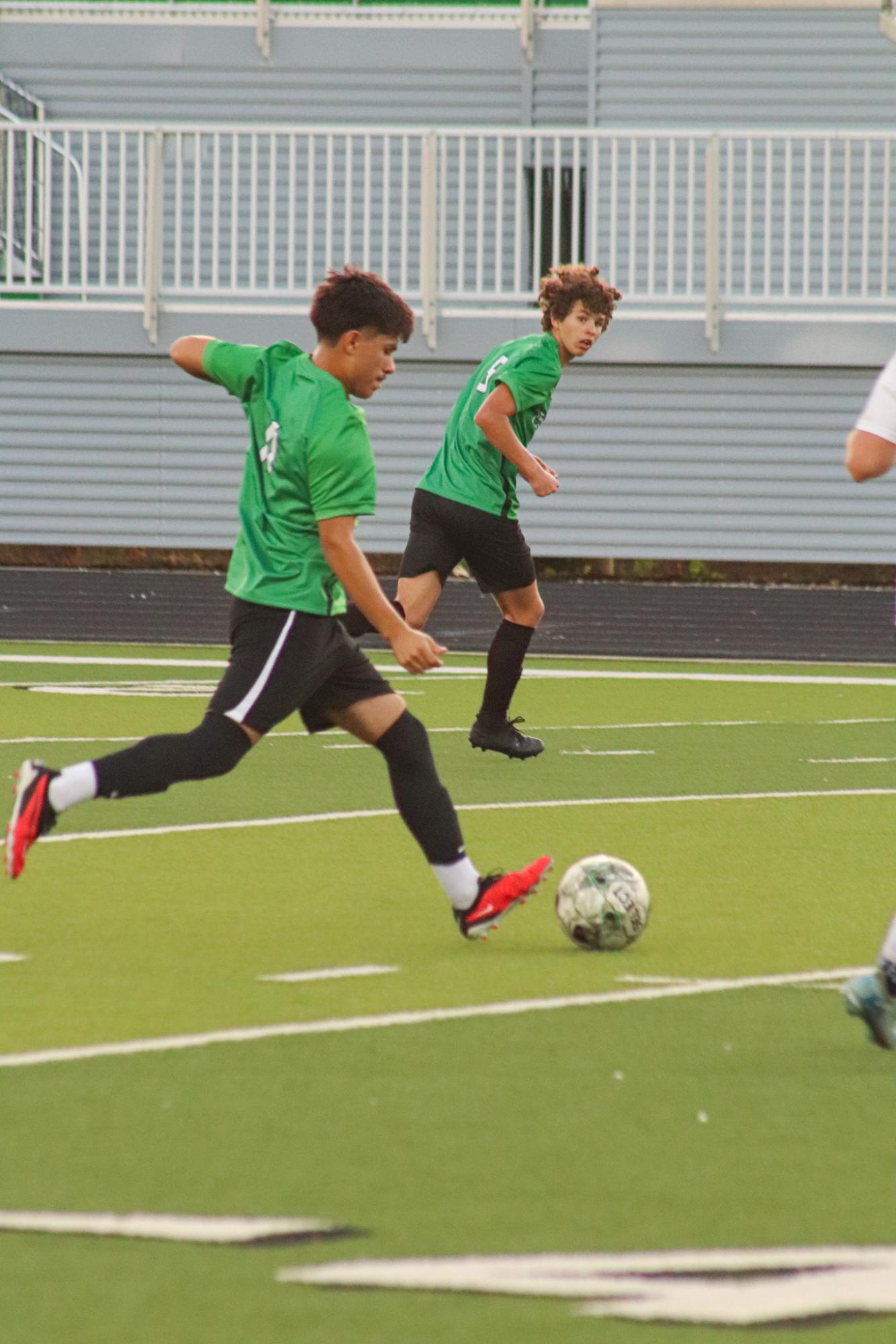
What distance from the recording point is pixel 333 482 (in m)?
6.07

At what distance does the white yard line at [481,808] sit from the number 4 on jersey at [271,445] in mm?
2421

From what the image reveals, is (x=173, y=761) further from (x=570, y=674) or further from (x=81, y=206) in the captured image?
(x=81, y=206)

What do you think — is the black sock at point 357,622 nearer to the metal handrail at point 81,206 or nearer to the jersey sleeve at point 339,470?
the jersey sleeve at point 339,470

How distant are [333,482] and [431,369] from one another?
52.9 ft

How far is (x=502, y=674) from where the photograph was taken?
1054 cm

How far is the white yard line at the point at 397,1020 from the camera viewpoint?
5.12 meters

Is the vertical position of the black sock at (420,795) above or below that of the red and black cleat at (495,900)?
above

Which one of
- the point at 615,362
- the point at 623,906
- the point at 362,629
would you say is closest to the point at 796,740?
the point at 362,629

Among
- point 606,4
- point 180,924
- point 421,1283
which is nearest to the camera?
point 421,1283

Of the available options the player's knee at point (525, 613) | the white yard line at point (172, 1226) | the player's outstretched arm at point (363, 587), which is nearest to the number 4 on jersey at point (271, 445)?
the player's outstretched arm at point (363, 587)

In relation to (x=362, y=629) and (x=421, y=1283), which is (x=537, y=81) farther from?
(x=421, y=1283)

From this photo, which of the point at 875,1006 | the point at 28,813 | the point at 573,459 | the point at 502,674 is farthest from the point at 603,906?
the point at 573,459

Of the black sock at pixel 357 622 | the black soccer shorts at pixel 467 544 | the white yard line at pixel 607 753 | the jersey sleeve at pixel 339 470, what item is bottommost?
the white yard line at pixel 607 753

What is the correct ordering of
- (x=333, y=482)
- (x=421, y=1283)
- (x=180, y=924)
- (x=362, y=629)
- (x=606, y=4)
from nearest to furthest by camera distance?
1. (x=421, y=1283)
2. (x=333, y=482)
3. (x=180, y=924)
4. (x=362, y=629)
5. (x=606, y=4)
